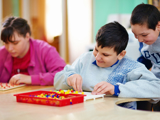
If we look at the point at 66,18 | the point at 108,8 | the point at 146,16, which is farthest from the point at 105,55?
the point at 66,18

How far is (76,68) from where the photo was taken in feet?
3.74

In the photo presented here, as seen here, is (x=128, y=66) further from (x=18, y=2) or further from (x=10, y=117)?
(x=18, y=2)

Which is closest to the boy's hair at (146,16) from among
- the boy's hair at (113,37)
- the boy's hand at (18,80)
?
the boy's hair at (113,37)

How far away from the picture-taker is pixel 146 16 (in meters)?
1.10

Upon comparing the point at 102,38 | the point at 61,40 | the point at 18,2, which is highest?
the point at 18,2

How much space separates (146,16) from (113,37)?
0.26 m

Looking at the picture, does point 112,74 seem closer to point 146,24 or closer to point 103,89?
point 103,89

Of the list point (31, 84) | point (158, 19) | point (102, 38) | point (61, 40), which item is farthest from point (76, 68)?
point (61, 40)

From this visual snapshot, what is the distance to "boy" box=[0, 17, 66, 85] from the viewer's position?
1.38 m

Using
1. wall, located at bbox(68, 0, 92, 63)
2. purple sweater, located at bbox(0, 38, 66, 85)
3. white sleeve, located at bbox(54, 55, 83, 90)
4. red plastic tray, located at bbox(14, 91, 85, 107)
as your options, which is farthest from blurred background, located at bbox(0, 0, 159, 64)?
red plastic tray, located at bbox(14, 91, 85, 107)

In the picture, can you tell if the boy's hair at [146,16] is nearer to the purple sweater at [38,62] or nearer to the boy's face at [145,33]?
the boy's face at [145,33]

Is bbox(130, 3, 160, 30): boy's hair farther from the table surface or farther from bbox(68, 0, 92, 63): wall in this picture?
bbox(68, 0, 92, 63): wall

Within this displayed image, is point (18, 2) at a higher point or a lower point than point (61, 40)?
higher

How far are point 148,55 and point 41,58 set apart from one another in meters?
0.70
